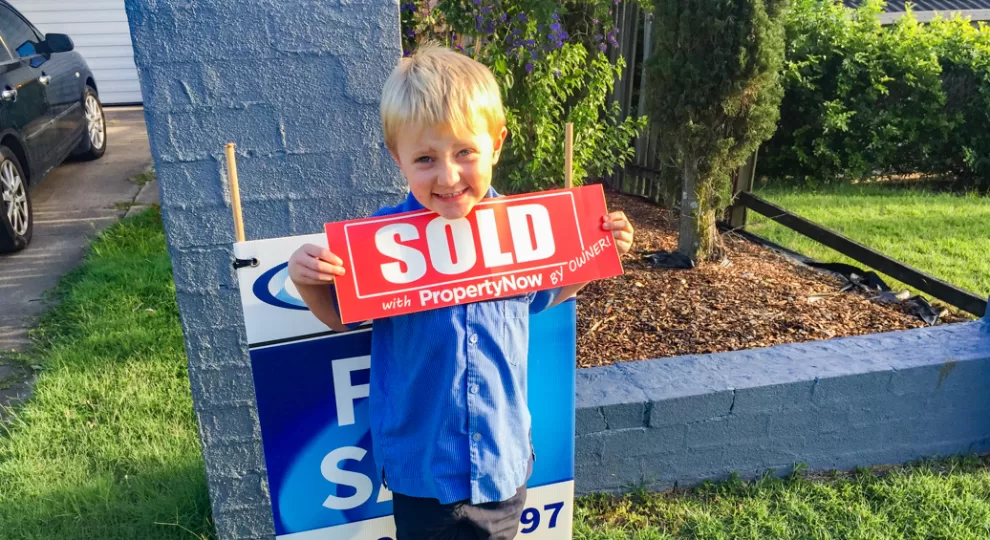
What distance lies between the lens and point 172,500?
2.66 metres

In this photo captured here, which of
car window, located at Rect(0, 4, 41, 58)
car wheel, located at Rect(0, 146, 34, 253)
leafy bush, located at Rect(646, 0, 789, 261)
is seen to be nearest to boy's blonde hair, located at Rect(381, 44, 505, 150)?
leafy bush, located at Rect(646, 0, 789, 261)

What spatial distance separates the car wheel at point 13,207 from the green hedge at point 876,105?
678 centimetres

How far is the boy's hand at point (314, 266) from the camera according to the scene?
1.59m

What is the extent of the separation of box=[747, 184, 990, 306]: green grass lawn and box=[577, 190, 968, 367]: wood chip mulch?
2.28 feet

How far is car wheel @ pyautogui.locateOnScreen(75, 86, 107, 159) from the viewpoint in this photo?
24.4 feet

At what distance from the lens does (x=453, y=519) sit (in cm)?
169

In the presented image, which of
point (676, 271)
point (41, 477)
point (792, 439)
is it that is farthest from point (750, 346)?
point (41, 477)

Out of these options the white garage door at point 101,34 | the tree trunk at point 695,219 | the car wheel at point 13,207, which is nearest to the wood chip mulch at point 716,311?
the tree trunk at point 695,219

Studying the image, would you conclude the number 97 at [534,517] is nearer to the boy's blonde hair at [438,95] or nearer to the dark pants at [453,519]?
the dark pants at [453,519]

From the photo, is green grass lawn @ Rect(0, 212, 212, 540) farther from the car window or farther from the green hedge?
the green hedge

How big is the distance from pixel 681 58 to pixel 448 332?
311cm

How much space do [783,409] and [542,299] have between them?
4.70 feet

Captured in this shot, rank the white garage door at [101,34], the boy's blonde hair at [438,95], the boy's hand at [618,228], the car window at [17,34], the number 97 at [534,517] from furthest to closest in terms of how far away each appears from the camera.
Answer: the white garage door at [101,34] → the car window at [17,34] → the number 97 at [534,517] → the boy's hand at [618,228] → the boy's blonde hair at [438,95]

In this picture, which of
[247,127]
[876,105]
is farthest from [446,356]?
[876,105]
